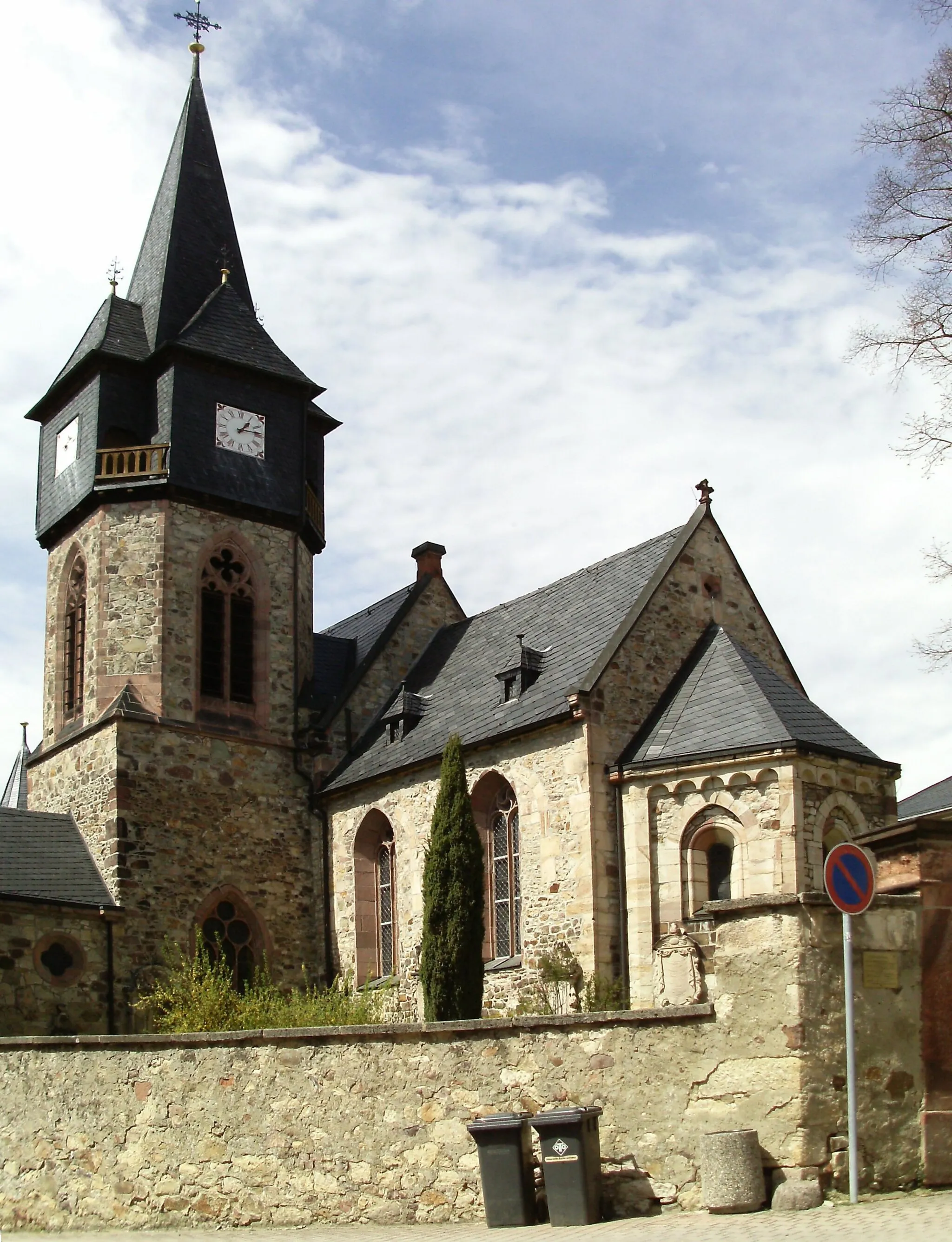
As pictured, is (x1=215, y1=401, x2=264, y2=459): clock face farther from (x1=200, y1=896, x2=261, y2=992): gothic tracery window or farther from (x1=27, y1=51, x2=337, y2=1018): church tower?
(x1=200, y1=896, x2=261, y2=992): gothic tracery window

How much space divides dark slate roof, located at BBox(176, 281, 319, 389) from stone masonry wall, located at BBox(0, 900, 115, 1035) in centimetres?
1072

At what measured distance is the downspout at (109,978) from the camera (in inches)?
919

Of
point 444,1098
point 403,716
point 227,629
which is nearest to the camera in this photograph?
point 444,1098

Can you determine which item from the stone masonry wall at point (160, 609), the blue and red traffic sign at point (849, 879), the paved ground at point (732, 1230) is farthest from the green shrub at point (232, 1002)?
the blue and red traffic sign at point (849, 879)

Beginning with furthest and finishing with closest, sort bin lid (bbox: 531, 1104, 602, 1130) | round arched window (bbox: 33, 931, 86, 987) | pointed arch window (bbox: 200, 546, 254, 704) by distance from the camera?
pointed arch window (bbox: 200, 546, 254, 704) → round arched window (bbox: 33, 931, 86, 987) → bin lid (bbox: 531, 1104, 602, 1130)

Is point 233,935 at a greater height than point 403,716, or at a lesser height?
lesser

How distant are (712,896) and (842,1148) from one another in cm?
970

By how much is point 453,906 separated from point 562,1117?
8913mm

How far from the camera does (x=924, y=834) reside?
12047mm

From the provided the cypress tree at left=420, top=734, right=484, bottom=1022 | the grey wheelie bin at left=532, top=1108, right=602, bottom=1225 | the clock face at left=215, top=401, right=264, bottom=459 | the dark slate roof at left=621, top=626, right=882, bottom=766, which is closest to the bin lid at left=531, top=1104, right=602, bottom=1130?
the grey wheelie bin at left=532, top=1108, right=602, bottom=1225

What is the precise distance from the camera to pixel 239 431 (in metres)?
28.6

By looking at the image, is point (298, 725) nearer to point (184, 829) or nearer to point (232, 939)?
point (184, 829)

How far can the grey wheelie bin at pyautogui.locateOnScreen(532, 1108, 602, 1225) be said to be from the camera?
11.7m

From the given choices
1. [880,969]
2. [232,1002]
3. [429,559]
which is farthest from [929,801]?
[880,969]
